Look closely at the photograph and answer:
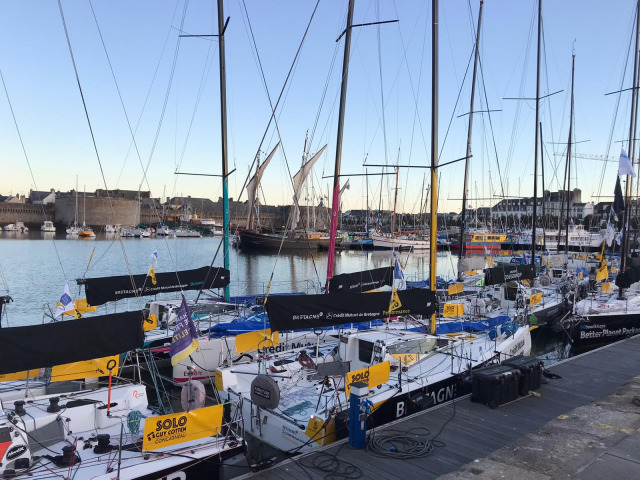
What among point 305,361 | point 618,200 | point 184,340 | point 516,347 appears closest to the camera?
point 184,340

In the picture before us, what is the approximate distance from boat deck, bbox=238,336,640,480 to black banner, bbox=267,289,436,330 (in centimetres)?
273

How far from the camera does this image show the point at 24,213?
500 feet

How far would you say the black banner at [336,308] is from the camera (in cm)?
1189

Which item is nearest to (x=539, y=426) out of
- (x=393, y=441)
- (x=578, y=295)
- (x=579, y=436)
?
(x=579, y=436)

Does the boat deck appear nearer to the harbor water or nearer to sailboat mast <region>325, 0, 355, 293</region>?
sailboat mast <region>325, 0, 355, 293</region>

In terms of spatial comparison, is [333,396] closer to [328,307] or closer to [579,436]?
[328,307]

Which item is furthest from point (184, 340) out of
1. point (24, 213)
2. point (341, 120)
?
point (24, 213)

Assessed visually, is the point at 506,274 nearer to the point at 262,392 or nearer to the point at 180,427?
the point at 262,392

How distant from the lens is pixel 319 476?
8.65 m

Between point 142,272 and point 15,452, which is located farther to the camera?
point 142,272

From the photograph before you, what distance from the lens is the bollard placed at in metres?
9.76

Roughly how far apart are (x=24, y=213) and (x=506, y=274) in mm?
162381

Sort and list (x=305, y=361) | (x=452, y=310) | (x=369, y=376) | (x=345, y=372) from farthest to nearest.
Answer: (x=452, y=310) → (x=305, y=361) → (x=345, y=372) → (x=369, y=376)

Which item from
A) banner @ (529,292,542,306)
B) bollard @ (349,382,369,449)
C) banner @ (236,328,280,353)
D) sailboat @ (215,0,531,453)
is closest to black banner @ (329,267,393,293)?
sailboat @ (215,0,531,453)
